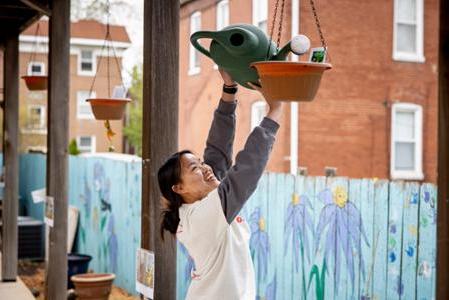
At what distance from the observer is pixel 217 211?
268 centimetres

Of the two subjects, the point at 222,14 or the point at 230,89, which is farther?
the point at 222,14

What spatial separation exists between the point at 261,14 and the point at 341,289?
7.75m

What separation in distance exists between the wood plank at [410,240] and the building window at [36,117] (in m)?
24.8

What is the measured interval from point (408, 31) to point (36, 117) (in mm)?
16942

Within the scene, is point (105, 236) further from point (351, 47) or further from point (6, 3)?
point (351, 47)

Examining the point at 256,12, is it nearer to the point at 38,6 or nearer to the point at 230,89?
the point at 38,6

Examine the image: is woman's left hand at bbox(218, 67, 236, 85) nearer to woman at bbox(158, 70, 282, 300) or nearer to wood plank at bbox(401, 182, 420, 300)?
woman at bbox(158, 70, 282, 300)

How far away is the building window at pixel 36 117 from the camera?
2789 centimetres

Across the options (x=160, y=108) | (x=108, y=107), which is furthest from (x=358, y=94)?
(x=160, y=108)

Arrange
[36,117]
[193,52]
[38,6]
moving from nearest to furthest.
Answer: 1. [38,6]
2. [193,52]
3. [36,117]

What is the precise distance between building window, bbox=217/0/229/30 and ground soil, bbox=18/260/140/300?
6111 millimetres

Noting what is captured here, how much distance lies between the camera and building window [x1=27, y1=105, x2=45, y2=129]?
27.9 metres

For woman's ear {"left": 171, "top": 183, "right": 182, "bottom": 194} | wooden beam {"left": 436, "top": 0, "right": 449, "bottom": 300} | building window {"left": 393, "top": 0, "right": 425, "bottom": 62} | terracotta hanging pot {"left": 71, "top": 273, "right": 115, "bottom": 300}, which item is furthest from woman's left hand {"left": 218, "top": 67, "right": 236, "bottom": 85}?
building window {"left": 393, "top": 0, "right": 425, "bottom": 62}

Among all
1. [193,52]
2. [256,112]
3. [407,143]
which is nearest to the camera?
[256,112]
